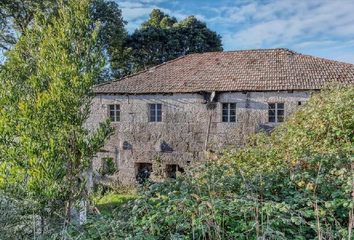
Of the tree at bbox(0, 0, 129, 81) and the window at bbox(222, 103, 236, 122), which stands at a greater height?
the tree at bbox(0, 0, 129, 81)

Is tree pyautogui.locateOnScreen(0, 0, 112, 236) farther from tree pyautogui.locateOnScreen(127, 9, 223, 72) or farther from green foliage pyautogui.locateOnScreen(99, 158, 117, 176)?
tree pyautogui.locateOnScreen(127, 9, 223, 72)

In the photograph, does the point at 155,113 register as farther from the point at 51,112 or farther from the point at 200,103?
the point at 51,112

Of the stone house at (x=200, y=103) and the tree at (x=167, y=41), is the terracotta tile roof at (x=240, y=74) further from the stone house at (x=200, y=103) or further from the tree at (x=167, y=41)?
the tree at (x=167, y=41)

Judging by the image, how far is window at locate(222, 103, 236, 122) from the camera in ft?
54.4

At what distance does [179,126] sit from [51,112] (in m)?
12.4

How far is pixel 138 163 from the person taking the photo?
18.4m

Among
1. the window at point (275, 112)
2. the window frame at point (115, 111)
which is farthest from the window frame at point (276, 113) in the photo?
the window frame at point (115, 111)

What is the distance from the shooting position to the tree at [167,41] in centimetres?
2661

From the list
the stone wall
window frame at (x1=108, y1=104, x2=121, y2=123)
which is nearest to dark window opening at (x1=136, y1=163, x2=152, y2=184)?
the stone wall

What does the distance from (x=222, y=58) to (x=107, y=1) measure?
32.5 feet

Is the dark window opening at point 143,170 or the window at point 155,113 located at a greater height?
the window at point 155,113

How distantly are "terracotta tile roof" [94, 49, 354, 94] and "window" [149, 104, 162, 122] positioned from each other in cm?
86

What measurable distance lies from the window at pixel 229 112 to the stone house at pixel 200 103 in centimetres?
5

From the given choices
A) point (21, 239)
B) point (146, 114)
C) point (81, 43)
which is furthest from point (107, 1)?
point (21, 239)
